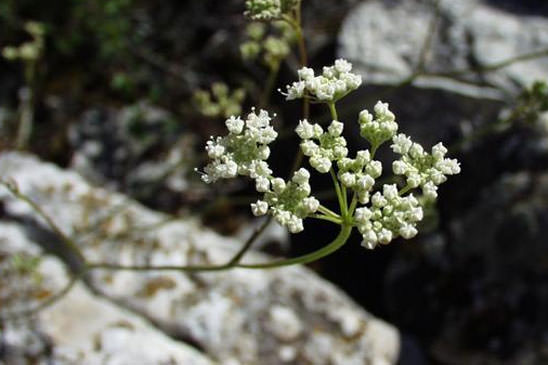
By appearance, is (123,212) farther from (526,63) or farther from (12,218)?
(526,63)

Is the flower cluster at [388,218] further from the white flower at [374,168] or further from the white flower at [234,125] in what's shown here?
the white flower at [234,125]

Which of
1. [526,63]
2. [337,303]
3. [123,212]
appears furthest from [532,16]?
[123,212]

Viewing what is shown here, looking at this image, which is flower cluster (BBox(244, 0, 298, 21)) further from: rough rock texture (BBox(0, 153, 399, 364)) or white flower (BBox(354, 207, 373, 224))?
rough rock texture (BBox(0, 153, 399, 364))

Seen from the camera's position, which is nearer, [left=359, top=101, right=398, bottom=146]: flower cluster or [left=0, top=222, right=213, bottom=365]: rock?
[left=359, top=101, right=398, bottom=146]: flower cluster

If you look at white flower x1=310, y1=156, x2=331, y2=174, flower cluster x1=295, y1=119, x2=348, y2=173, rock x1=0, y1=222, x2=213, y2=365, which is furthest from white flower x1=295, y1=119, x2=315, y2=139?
rock x1=0, y1=222, x2=213, y2=365

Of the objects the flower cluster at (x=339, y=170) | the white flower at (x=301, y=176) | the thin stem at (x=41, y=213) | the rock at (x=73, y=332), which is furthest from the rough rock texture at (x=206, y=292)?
the white flower at (x=301, y=176)

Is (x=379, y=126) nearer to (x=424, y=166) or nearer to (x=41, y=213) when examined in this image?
(x=424, y=166)
